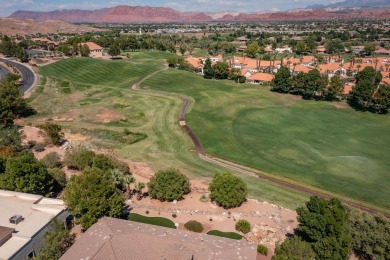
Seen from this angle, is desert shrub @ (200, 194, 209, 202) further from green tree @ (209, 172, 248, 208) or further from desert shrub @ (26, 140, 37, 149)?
desert shrub @ (26, 140, 37, 149)

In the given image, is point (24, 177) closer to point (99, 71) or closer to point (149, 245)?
point (149, 245)

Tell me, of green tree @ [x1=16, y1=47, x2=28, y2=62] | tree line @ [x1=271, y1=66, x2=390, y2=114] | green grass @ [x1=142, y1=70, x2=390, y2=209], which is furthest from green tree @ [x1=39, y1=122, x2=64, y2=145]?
green tree @ [x1=16, y1=47, x2=28, y2=62]

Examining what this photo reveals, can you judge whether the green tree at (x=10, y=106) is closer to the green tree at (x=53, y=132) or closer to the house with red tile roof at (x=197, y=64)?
the green tree at (x=53, y=132)

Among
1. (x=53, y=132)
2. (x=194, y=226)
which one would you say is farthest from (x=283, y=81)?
(x=194, y=226)

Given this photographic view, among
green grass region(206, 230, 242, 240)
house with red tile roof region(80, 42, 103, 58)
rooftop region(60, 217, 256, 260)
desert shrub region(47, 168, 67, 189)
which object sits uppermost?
house with red tile roof region(80, 42, 103, 58)

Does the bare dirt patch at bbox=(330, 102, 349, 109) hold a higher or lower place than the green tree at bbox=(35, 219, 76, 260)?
lower

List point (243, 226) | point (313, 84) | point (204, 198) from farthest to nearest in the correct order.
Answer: point (313, 84), point (204, 198), point (243, 226)
